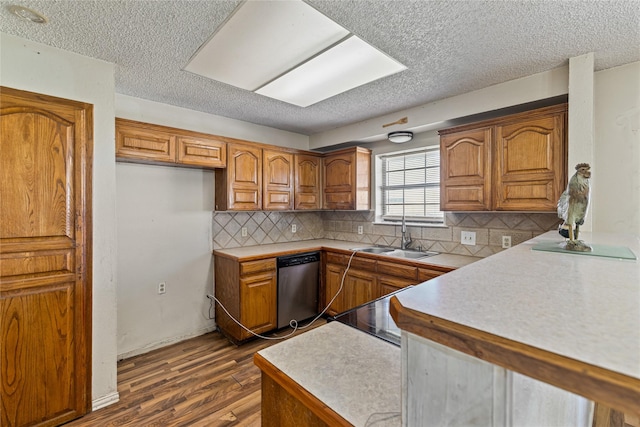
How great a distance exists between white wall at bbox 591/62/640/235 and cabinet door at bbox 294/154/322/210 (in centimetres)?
265

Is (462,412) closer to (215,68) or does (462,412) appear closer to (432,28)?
(432,28)

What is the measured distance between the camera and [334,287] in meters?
3.33

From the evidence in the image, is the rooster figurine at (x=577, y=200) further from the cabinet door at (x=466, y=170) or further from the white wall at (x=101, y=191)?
the white wall at (x=101, y=191)

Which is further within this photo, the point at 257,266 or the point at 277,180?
the point at 277,180

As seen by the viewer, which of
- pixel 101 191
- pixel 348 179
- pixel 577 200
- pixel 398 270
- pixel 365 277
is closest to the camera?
pixel 577 200

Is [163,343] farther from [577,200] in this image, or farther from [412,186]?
[577,200]

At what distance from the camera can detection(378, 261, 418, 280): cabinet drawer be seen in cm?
260

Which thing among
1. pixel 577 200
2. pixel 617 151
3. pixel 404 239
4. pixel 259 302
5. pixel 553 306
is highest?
pixel 617 151

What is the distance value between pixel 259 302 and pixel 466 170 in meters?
2.32

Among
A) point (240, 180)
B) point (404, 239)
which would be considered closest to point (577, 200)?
point (404, 239)

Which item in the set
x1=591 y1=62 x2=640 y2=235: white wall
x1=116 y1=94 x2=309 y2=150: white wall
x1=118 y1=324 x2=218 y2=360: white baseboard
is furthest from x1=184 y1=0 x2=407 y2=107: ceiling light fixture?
x1=118 y1=324 x2=218 y2=360: white baseboard

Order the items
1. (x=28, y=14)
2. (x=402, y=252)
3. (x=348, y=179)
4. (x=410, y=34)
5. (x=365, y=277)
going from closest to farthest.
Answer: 1. (x=28, y=14)
2. (x=410, y=34)
3. (x=365, y=277)
4. (x=402, y=252)
5. (x=348, y=179)

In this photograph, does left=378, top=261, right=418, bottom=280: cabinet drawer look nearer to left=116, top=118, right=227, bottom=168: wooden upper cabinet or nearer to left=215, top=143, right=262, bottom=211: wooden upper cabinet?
left=215, top=143, right=262, bottom=211: wooden upper cabinet

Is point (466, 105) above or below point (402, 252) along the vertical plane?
above
